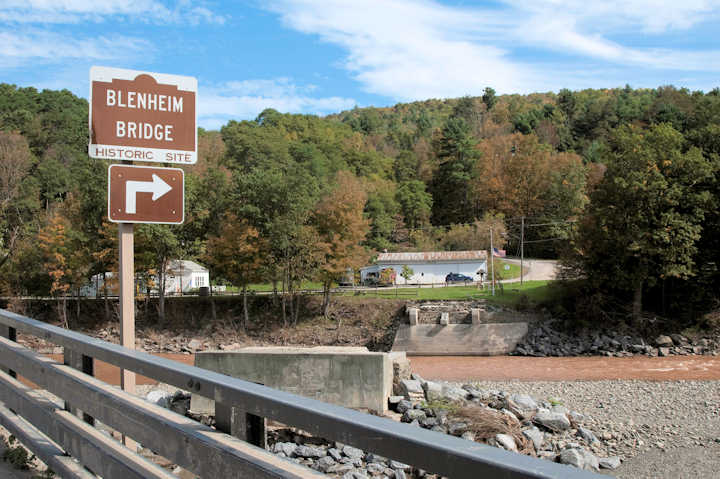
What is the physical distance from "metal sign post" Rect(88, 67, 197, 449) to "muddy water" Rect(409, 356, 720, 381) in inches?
900

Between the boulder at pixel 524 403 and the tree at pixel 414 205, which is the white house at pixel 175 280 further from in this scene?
the boulder at pixel 524 403

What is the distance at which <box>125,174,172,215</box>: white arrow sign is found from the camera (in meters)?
5.11

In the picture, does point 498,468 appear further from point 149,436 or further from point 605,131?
point 605,131

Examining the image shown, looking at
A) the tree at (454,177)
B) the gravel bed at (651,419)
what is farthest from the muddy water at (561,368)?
the tree at (454,177)

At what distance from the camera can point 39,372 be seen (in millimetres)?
4555

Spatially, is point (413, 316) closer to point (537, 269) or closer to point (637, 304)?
point (637, 304)

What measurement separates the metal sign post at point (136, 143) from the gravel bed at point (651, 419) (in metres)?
10.7

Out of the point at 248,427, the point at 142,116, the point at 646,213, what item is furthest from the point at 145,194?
the point at 646,213

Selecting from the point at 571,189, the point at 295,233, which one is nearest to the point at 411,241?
the point at 571,189

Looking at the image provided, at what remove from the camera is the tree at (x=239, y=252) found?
40500 mm

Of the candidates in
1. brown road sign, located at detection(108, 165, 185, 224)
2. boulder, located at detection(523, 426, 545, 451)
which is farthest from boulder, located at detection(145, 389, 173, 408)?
brown road sign, located at detection(108, 165, 185, 224)

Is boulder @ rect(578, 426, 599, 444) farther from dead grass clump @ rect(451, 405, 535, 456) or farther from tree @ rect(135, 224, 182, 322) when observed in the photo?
tree @ rect(135, 224, 182, 322)

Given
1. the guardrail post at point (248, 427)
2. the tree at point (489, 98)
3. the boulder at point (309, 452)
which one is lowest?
the boulder at point (309, 452)

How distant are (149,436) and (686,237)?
35.8 meters
